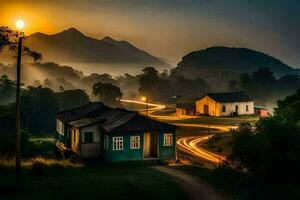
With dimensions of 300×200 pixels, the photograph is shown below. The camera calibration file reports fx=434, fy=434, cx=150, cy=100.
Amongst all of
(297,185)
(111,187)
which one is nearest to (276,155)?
(297,185)

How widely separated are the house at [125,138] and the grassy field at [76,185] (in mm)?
7600

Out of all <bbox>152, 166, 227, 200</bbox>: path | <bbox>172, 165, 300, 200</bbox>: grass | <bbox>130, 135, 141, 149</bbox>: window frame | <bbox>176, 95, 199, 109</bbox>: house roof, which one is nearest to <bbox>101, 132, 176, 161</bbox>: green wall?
<bbox>130, 135, 141, 149</bbox>: window frame

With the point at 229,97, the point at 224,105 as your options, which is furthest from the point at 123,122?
the point at 229,97

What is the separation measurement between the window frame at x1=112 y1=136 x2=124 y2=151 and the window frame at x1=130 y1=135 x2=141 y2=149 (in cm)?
98

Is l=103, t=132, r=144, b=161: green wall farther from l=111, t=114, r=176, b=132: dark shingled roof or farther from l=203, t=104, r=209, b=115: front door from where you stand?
l=203, t=104, r=209, b=115: front door

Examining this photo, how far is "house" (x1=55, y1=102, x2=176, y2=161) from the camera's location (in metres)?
43.1

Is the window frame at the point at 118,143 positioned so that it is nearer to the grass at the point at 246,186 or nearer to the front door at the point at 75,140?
the front door at the point at 75,140

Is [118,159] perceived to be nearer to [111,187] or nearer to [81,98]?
[111,187]

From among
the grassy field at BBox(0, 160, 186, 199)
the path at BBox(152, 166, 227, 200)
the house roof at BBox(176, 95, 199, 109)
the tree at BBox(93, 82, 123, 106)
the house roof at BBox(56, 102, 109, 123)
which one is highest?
the tree at BBox(93, 82, 123, 106)

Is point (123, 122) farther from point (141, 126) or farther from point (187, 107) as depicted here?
point (187, 107)

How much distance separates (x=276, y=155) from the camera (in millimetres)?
26078

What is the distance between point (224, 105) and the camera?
4163 inches

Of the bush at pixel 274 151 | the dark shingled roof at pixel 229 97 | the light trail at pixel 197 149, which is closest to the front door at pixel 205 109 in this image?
the dark shingled roof at pixel 229 97

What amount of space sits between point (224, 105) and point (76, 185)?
82646mm
